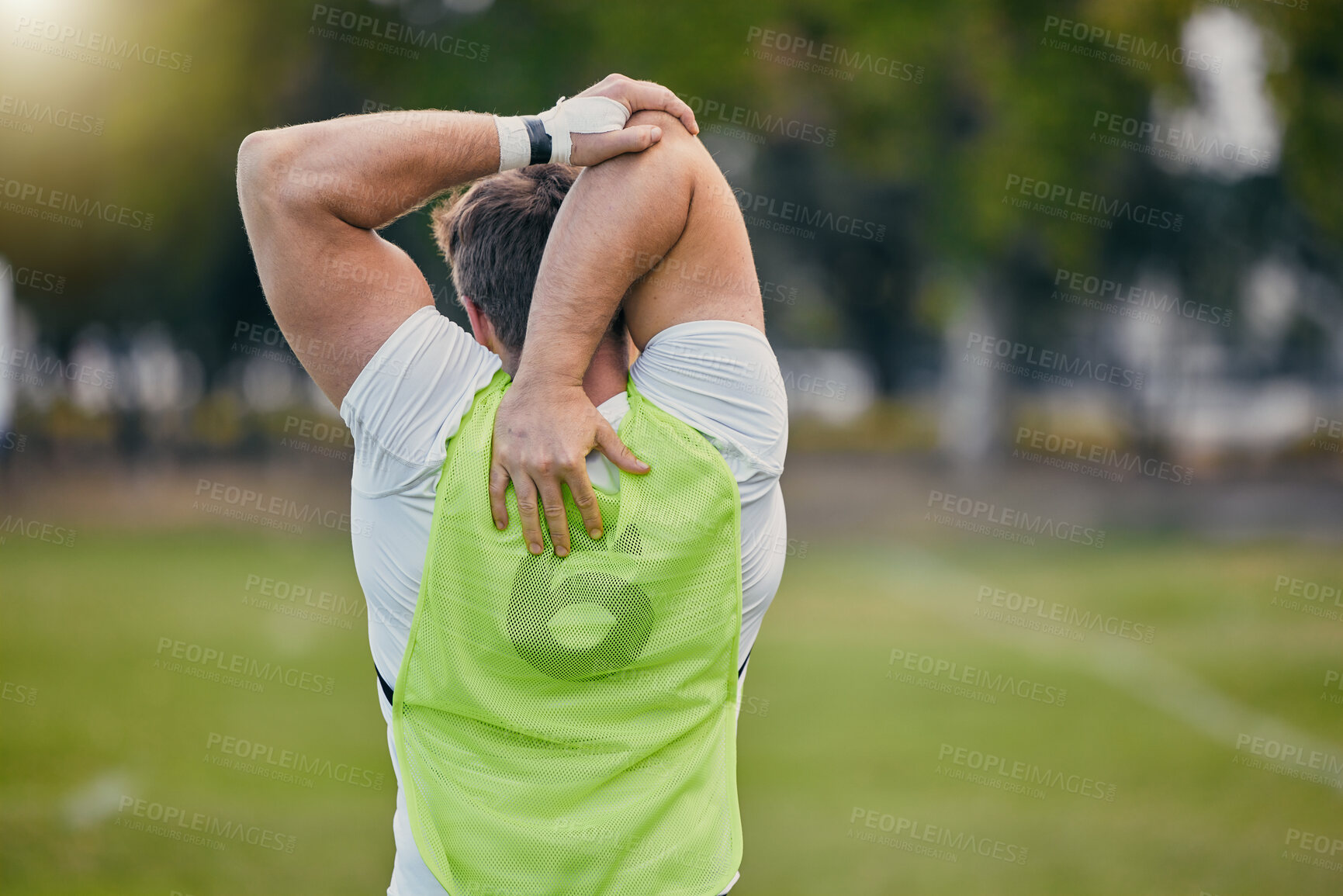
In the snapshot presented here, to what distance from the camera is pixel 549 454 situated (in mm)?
1739

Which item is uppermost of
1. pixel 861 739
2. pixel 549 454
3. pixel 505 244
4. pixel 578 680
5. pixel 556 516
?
pixel 505 244

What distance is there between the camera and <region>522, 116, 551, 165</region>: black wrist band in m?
1.91

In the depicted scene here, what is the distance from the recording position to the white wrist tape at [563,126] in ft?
6.14

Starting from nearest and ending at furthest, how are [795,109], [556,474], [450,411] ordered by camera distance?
[556,474], [450,411], [795,109]

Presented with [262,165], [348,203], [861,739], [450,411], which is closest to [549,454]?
[450,411]

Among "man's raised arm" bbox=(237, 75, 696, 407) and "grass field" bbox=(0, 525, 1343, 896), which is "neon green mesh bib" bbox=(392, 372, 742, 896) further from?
"grass field" bbox=(0, 525, 1343, 896)

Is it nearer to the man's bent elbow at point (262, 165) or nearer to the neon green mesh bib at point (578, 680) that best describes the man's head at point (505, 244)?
the neon green mesh bib at point (578, 680)

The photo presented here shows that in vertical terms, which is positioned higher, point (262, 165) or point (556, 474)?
point (262, 165)

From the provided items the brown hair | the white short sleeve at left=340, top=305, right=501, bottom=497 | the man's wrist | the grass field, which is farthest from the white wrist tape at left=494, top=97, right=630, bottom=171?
the grass field

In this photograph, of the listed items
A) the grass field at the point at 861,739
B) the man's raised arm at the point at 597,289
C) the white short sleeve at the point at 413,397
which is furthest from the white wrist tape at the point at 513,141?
the grass field at the point at 861,739

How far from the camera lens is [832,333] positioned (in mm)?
31953

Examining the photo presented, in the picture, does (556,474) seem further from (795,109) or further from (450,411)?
(795,109)

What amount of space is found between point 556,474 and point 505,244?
0.50 metres

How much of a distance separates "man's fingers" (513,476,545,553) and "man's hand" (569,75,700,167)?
555 mm
